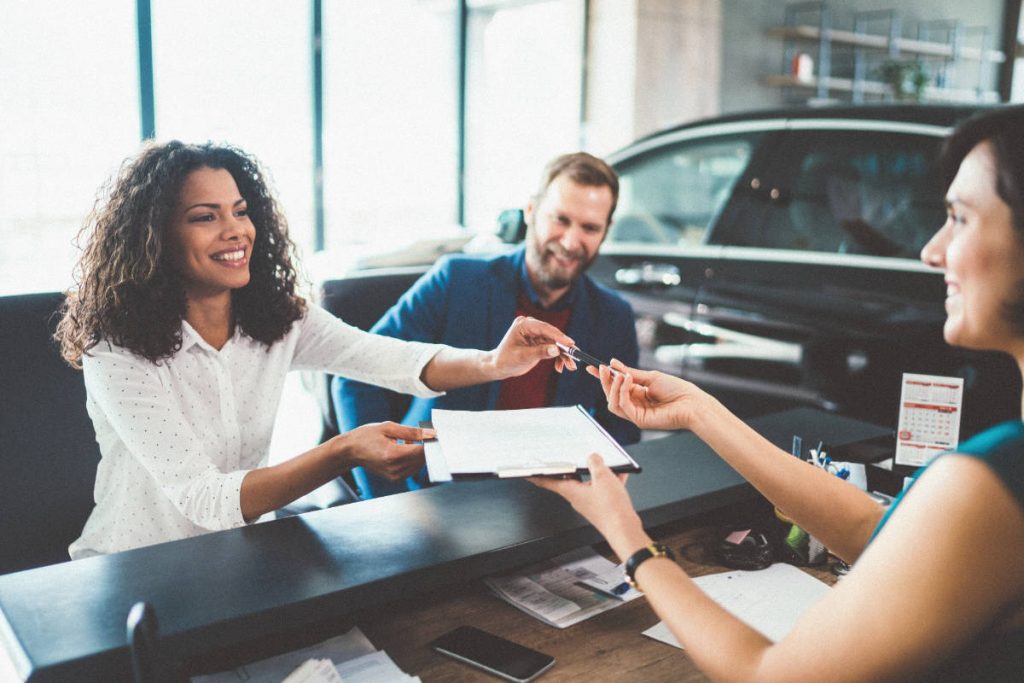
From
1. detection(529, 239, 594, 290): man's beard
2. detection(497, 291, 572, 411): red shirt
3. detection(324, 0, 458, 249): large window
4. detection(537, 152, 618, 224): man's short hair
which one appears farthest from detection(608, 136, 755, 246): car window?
detection(324, 0, 458, 249): large window

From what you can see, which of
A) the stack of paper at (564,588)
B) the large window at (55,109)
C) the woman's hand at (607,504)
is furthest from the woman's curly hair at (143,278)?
the large window at (55,109)

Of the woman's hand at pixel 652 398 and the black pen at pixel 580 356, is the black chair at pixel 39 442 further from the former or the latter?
the woman's hand at pixel 652 398

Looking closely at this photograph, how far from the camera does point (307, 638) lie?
1.39 metres

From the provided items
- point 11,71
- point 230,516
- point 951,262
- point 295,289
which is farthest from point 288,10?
point 951,262

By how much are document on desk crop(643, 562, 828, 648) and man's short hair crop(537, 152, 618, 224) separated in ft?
4.28

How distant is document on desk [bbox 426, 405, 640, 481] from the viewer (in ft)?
3.99

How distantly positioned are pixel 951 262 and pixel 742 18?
7.71 meters

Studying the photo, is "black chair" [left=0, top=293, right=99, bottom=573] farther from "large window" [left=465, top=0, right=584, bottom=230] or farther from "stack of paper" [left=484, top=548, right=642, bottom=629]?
"large window" [left=465, top=0, right=584, bottom=230]

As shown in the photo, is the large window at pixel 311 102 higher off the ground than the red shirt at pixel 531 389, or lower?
higher

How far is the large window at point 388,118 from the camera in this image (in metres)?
6.45

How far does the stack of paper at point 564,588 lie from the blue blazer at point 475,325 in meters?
0.86

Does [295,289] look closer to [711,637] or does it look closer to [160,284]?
[160,284]

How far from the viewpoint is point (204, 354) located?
182 cm

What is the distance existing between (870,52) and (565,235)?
8.41 m
